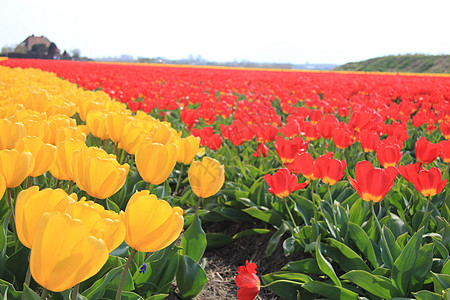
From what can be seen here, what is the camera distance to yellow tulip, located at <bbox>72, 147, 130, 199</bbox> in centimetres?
118

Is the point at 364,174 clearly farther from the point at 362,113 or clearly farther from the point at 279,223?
the point at 362,113

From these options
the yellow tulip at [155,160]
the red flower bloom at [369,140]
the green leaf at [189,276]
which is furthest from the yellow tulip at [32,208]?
the red flower bloom at [369,140]

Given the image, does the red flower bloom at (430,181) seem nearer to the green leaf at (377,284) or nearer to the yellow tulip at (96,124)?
the green leaf at (377,284)

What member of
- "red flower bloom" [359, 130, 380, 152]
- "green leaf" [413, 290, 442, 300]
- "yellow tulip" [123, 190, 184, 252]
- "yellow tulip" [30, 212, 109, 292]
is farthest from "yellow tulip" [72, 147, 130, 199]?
"red flower bloom" [359, 130, 380, 152]

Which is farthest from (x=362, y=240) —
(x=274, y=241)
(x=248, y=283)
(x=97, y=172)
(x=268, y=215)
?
(x=97, y=172)

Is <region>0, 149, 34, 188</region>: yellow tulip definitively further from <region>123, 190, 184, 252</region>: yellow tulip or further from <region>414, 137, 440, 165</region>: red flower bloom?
<region>414, 137, 440, 165</region>: red flower bloom

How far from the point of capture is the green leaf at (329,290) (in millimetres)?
1960

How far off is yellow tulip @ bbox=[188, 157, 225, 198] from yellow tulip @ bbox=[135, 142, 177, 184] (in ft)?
0.55

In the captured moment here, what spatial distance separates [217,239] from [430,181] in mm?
1593

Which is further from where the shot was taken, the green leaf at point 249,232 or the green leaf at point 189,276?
the green leaf at point 249,232

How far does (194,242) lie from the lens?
202 centimetres

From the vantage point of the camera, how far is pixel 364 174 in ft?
6.06

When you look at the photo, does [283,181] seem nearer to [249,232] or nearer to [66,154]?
[249,232]

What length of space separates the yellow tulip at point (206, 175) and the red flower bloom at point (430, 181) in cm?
107
